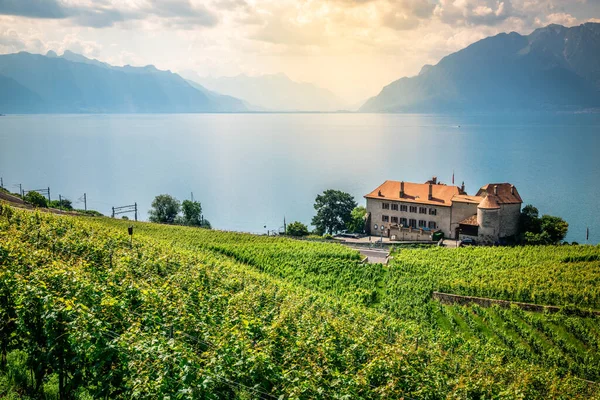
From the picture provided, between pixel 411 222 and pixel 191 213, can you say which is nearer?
pixel 411 222

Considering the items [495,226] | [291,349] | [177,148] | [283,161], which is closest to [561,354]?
[291,349]

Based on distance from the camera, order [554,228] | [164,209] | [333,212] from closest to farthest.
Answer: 1. [554,228]
2. [333,212]
3. [164,209]

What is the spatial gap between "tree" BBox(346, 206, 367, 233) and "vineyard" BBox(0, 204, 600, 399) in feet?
96.0

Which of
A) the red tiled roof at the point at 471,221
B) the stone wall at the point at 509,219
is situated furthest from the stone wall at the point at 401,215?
the stone wall at the point at 509,219

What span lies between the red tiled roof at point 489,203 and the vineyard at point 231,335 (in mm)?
17675

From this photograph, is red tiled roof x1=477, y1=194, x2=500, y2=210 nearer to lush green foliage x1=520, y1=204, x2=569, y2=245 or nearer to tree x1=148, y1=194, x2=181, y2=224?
lush green foliage x1=520, y1=204, x2=569, y2=245

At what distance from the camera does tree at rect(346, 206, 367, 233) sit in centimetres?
6328

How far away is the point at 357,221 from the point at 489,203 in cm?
1796

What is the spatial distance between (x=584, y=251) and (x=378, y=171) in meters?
97.7

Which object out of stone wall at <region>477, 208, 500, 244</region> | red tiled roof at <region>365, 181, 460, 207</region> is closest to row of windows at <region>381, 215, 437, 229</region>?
red tiled roof at <region>365, 181, 460, 207</region>

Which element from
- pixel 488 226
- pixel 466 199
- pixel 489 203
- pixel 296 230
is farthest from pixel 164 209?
pixel 489 203

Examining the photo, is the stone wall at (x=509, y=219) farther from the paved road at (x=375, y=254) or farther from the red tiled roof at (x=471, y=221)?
the paved road at (x=375, y=254)

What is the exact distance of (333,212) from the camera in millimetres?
66812

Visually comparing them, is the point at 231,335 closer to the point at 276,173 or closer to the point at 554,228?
the point at 554,228
